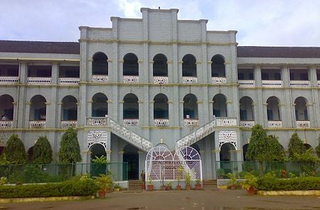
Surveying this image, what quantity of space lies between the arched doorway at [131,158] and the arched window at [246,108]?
972cm

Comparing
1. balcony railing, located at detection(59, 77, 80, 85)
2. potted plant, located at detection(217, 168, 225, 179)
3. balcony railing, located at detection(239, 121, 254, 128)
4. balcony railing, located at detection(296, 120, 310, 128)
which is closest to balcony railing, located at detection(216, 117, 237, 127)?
balcony railing, located at detection(239, 121, 254, 128)

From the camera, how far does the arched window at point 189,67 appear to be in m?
32.1

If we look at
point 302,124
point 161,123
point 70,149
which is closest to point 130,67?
point 161,123

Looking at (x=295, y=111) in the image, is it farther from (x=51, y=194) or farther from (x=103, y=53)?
(x=51, y=194)

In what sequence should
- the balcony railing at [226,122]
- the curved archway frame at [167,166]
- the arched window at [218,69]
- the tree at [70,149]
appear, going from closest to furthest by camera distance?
the curved archway frame at [167,166], the tree at [70,149], the balcony railing at [226,122], the arched window at [218,69]

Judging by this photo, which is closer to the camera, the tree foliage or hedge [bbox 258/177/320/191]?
hedge [bbox 258/177/320/191]

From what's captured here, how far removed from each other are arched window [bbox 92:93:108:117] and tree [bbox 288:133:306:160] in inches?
586

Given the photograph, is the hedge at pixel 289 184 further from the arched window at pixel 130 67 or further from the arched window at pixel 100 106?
the arched window at pixel 130 67

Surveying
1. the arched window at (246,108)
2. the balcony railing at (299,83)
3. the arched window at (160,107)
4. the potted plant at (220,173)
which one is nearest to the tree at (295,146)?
the arched window at (246,108)

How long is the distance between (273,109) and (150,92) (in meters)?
11.4

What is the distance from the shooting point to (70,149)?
2584cm

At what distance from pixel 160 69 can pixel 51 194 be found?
677 inches

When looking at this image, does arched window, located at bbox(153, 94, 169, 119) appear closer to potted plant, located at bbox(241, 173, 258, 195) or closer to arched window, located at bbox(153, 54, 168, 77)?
arched window, located at bbox(153, 54, 168, 77)

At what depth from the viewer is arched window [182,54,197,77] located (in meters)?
32.1
